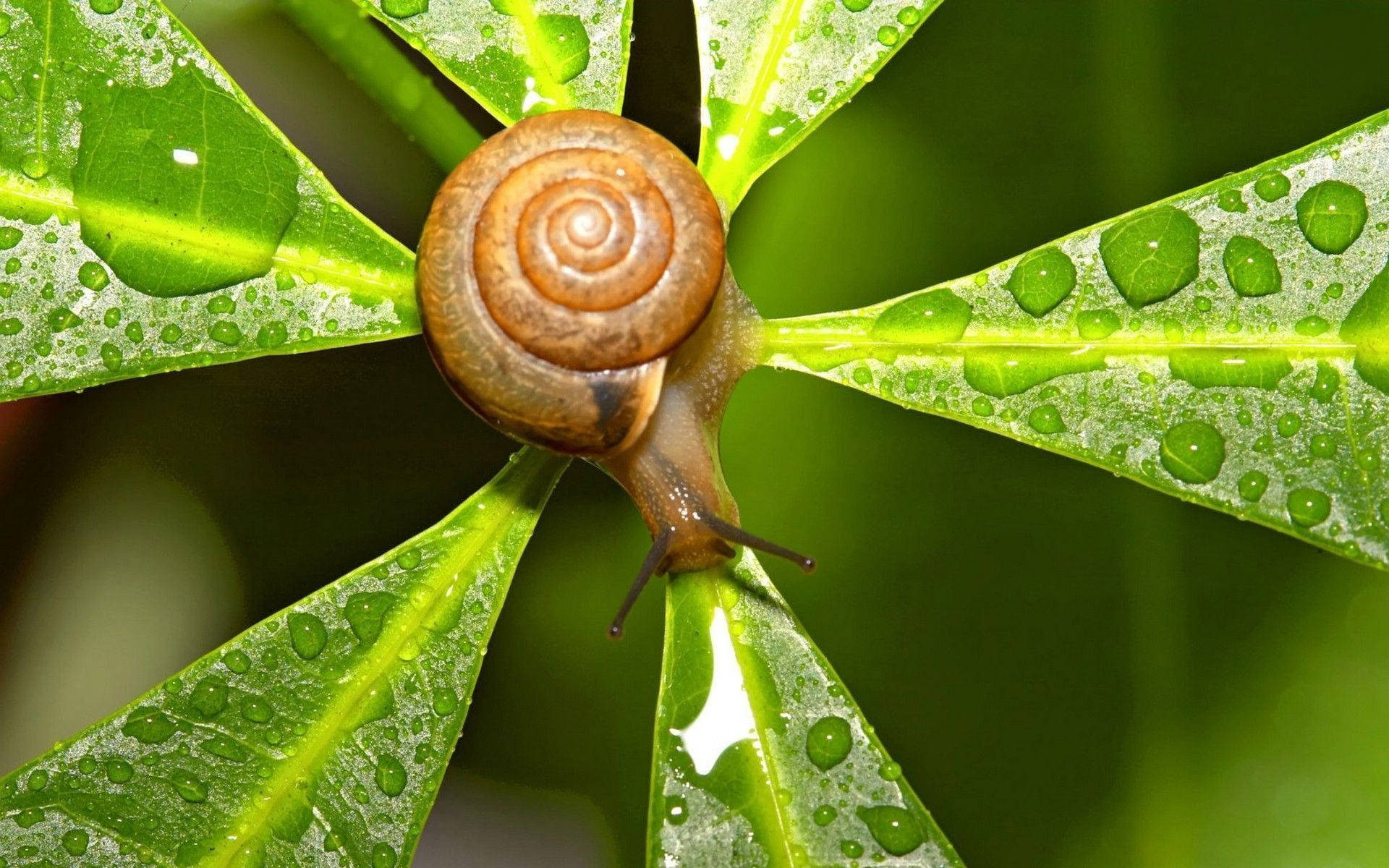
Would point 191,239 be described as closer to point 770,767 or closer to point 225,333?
point 225,333

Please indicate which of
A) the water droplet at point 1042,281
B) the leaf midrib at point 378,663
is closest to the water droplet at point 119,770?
the leaf midrib at point 378,663

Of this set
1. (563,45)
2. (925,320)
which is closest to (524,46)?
(563,45)

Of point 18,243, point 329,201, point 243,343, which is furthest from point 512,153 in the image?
point 18,243

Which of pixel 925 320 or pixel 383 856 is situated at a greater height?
pixel 925 320

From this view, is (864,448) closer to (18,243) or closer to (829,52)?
(829,52)

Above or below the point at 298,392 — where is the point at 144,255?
below

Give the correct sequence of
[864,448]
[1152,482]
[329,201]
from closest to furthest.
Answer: [1152,482]
[329,201]
[864,448]

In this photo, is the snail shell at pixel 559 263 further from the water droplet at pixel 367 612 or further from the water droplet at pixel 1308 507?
the water droplet at pixel 1308 507
